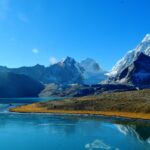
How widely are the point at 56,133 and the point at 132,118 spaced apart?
4684 cm

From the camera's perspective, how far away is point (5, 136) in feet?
325

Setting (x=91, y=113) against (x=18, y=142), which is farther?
(x=91, y=113)

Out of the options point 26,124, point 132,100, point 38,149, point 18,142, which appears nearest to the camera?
point 38,149

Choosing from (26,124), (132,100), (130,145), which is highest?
(132,100)

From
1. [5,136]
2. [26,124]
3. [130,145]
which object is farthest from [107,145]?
[26,124]

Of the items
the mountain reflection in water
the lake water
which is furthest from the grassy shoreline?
the mountain reflection in water

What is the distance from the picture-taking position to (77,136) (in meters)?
98.0

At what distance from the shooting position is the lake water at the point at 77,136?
81.2 m

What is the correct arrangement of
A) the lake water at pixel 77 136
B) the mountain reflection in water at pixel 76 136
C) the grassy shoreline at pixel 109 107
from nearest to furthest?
the lake water at pixel 77 136 → the mountain reflection in water at pixel 76 136 → the grassy shoreline at pixel 109 107

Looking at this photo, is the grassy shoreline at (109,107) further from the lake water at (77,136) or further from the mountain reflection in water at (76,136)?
the mountain reflection in water at (76,136)

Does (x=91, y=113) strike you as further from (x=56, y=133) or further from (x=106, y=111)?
(x=56, y=133)

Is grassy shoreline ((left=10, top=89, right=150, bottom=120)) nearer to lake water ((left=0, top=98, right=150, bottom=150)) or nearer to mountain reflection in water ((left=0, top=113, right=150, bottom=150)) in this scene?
lake water ((left=0, top=98, right=150, bottom=150))

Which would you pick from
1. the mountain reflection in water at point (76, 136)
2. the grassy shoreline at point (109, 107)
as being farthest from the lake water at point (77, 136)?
the grassy shoreline at point (109, 107)

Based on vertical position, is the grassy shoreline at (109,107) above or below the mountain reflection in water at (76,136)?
above
